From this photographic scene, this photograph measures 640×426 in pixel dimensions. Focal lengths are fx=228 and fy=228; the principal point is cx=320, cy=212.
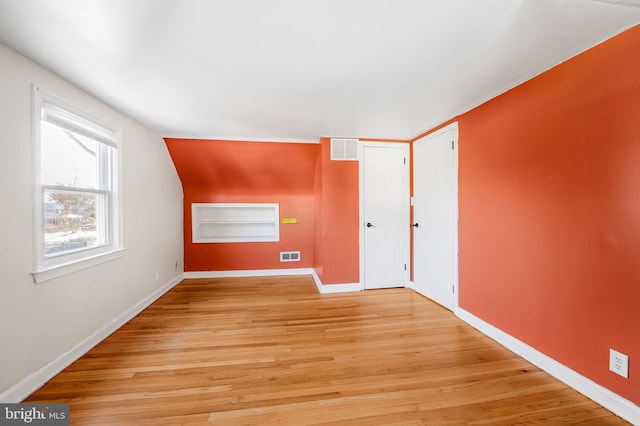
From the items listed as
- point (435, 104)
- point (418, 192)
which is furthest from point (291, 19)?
point (418, 192)

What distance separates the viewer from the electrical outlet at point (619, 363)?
1311mm

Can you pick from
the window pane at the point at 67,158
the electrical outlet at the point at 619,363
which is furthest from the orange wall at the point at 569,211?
the window pane at the point at 67,158

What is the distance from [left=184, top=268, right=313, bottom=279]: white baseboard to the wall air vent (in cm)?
219

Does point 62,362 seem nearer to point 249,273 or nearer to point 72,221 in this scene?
point 72,221

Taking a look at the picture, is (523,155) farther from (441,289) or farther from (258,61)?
(258,61)

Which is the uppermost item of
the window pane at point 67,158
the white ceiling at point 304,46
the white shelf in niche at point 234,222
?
the white ceiling at point 304,46

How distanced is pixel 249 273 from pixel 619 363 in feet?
13.6

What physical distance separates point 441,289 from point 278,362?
210cm

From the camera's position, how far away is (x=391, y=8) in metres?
1.16

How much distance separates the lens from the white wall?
139 centimetres

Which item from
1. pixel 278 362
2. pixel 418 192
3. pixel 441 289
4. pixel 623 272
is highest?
pixel 418 192
